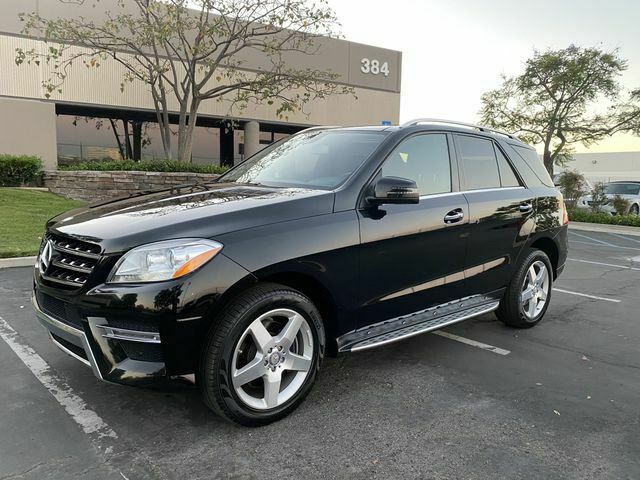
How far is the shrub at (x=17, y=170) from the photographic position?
1563cm

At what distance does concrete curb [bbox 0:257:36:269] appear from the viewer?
695 cm

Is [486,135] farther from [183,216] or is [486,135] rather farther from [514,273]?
[183,216]

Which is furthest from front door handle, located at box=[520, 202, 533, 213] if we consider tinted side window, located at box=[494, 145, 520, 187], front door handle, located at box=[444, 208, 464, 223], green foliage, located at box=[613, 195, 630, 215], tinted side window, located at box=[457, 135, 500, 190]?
green foliage, located at box=[613, 195, 630, 215]

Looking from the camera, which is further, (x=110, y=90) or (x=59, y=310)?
(x=110, y=90)

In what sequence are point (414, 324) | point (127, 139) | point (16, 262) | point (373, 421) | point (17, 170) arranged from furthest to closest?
1. point (127, 139)
2. point (17, 170)
3. point (16, 262)
4. point (414, 324)
5. point (373, 421)

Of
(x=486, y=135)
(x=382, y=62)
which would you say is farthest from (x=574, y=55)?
(x=486, y=135)

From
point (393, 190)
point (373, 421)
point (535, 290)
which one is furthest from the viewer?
point (535, 290)

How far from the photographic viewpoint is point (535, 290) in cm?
507

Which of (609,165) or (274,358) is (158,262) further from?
(609,165)

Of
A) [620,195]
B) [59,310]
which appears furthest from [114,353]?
[620,195]

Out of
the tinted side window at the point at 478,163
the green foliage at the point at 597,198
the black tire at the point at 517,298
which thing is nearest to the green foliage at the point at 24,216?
the tinted side window at the point at 478,163

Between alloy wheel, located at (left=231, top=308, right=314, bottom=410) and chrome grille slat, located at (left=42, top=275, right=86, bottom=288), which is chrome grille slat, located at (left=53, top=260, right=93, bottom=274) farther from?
alloy wheel, located at (left=231, top=308, right=314, bottom=410)

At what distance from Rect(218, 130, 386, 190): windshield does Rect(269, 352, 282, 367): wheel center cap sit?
1164 millimetres

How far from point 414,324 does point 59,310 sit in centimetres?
232
